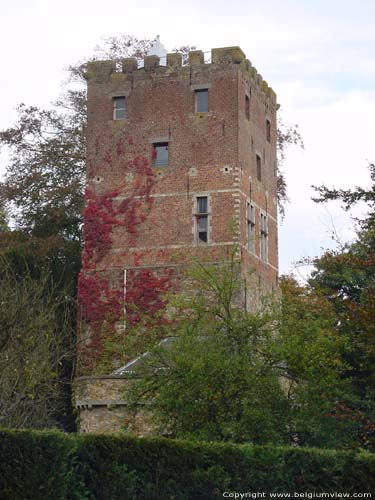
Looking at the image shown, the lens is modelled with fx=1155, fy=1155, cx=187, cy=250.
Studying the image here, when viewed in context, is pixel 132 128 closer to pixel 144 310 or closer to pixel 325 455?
pixel 144 310

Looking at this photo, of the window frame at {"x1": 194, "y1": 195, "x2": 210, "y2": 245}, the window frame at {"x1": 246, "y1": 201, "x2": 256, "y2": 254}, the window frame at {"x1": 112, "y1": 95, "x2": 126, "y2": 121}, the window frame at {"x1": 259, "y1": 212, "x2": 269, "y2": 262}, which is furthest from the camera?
the window frame at {"x1": 259, "y1": 212, "x2": 269, "y2": 262}

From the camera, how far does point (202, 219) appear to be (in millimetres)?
40500

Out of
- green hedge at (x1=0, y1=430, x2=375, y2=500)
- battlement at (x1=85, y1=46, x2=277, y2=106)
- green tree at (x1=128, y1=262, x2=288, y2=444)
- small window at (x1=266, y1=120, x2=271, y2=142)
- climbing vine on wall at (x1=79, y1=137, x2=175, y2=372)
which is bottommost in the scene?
green hedge at (x1=0, y1=430, x2=375, y2=500)

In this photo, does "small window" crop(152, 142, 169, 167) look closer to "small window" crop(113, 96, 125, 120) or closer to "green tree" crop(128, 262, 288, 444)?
"small window" crop(113, 96, 125, 120)

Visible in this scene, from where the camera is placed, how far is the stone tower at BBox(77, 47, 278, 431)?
40312 millimetres

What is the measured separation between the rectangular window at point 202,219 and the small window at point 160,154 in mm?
1993

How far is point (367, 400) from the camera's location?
107ft

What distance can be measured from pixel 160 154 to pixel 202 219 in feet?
9.88

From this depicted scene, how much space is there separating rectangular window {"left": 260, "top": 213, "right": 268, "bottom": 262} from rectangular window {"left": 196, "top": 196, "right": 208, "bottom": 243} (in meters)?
3.24

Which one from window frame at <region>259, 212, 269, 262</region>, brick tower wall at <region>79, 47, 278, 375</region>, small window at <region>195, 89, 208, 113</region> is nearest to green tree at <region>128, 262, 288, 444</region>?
brick tower wall at <region>79, 47, 278, 375</region>

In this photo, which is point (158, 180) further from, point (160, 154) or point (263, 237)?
point (263, 237)

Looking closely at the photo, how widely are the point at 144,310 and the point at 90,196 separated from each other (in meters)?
4.86

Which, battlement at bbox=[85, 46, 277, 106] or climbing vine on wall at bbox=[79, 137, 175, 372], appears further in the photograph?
battlement at bbox=[85, 46, 277, 106]

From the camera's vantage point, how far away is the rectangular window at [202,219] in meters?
40.3
